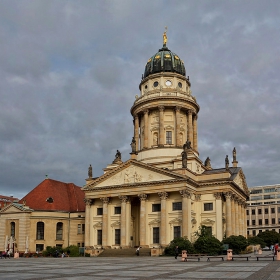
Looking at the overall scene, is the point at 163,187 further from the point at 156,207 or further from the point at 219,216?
the point at 219,216

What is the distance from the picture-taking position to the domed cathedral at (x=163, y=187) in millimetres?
63375

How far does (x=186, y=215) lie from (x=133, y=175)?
11.4 m

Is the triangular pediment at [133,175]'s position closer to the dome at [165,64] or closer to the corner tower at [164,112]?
the corner tower at [164,112]

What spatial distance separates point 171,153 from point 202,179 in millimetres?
9403

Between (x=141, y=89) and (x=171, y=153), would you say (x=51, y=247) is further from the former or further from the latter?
(x=141, y=89)

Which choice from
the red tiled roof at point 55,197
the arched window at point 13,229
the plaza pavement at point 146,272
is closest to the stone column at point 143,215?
the red tiled roof at point 55,197

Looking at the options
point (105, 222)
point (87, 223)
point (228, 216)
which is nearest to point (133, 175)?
point (105, 222)

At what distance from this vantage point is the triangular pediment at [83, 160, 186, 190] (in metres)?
64.0

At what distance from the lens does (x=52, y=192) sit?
77.7m

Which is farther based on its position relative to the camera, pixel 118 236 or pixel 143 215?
pixel 118 236

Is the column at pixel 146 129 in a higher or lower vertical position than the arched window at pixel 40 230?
higher

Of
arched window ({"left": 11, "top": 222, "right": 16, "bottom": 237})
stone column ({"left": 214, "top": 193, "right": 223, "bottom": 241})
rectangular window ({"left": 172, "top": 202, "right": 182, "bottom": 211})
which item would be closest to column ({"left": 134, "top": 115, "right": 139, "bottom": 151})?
rectangular window ({"left": 172, "top": 202, "right": 182, "bottom": 211})

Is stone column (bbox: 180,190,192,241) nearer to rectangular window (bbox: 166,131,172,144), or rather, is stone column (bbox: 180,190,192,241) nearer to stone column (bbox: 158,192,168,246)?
stone column (bbox: 158,192,168,246)

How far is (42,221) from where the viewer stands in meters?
72.8
